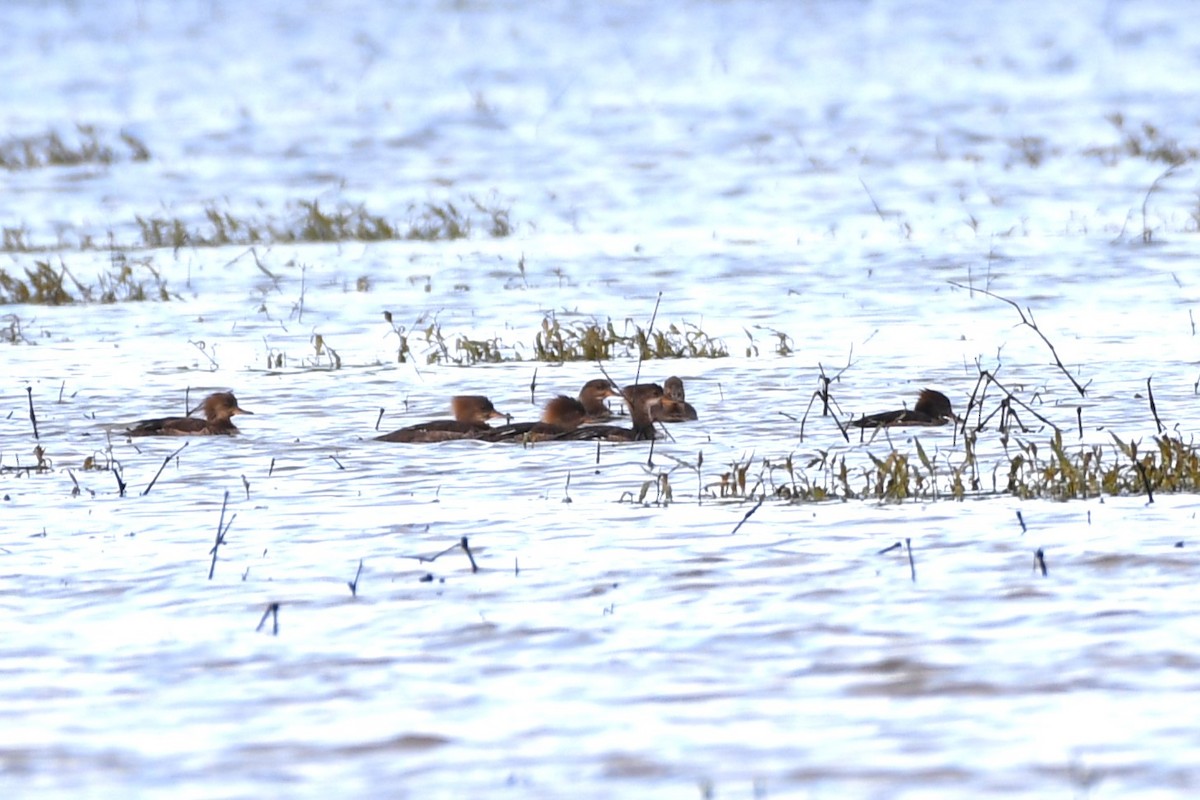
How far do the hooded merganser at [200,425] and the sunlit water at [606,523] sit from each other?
13 centimetres

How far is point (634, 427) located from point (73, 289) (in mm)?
11326

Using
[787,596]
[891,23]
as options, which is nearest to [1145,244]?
[787,596]

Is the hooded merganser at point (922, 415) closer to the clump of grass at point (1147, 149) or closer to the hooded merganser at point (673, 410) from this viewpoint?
the hooded merganser at point (673, 410)

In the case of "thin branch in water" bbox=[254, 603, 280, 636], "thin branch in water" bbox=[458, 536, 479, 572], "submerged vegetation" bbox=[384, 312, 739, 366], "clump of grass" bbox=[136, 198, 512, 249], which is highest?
"clump of grass" bbox=[136, 198, 512, 249]

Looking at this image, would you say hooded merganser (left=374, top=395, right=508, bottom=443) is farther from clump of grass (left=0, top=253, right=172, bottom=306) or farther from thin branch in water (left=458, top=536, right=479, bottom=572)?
clump of grass (left=0, top=253, right=172, bottom=306)

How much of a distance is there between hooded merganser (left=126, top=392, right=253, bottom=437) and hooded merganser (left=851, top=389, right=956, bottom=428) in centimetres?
315

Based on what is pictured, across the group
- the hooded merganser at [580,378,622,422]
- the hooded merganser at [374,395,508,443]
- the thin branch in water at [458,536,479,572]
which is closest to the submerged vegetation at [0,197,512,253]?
the hooded merganser at [580,378,622,422]

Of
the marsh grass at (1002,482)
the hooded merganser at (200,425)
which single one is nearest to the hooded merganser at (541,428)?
the hooded merganser at (200,425)

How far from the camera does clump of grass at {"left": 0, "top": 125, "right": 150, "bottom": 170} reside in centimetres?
3631

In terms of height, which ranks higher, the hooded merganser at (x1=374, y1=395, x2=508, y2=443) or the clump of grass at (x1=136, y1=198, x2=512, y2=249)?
the clump of grass at (x1=136, y1=198, x2=512, y2=249)

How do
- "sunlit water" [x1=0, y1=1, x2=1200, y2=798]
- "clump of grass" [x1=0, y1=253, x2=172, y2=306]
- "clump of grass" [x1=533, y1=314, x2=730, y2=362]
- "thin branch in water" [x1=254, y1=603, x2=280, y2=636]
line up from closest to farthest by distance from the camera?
1. "sunlit water" [x1=0, y1=1, x2=1200, y2=798]
2. "thin branch in water" [x1=254, y1=603, x2=280, y2=636]
3. "clump of grass" [x1=533, y1=314, x2=730, y2=362]
4. "clump of grass" [x1=0, y1=253, x2=172, y2=306]

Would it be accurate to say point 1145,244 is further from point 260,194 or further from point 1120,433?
point 260,194

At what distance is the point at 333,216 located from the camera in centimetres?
2642

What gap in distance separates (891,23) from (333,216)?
37.4 m
